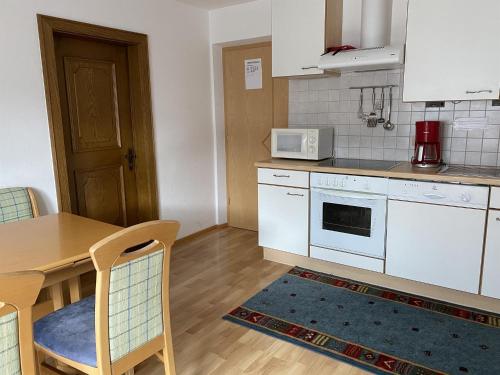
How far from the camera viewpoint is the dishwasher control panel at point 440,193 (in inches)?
96.5

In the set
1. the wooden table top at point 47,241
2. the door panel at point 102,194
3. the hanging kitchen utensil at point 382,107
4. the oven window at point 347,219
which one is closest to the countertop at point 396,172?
the oven window at point 347,219

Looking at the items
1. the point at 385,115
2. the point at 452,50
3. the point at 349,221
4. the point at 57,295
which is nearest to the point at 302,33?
the point at 385,115

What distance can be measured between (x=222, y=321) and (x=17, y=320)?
159 cm

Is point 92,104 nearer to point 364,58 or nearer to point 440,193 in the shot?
point 364,58

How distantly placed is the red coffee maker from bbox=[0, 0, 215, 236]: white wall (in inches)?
85.7

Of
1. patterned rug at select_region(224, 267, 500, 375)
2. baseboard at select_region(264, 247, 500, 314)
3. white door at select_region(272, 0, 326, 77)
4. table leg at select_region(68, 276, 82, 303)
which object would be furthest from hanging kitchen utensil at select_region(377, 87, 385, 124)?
table leg at select_region(68, 276, 82, 303)

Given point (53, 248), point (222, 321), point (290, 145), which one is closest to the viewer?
point (53, 248)

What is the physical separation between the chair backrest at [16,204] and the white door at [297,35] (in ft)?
6.96

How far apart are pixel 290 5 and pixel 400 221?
1.91m

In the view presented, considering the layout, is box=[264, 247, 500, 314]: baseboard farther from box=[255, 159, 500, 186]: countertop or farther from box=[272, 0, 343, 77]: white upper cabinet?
box=[272, 0, 343, 77]: white upper cabinet

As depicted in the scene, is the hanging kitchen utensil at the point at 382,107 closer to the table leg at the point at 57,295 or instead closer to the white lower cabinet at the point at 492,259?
the white lower cabinet at the point at 492,259

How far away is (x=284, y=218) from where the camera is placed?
10.9ft

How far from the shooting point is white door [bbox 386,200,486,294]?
253 centimetres

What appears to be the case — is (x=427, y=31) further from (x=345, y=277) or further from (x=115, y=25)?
(x=115, y=25)
